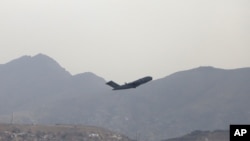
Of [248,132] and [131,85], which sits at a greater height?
[131,85]

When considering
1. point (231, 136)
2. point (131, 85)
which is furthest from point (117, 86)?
point (231, 136)

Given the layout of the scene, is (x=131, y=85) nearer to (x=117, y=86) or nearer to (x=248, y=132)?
(x=117, y=86)

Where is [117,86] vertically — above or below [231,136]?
above

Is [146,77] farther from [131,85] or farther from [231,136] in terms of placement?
[231,136]

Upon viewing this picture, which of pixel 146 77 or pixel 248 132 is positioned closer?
pixel 248 132

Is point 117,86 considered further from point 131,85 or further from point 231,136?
point 231,136

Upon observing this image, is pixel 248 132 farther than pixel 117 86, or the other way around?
pixel 117 86

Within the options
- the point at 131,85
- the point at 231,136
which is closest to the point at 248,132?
the point at 231,136
